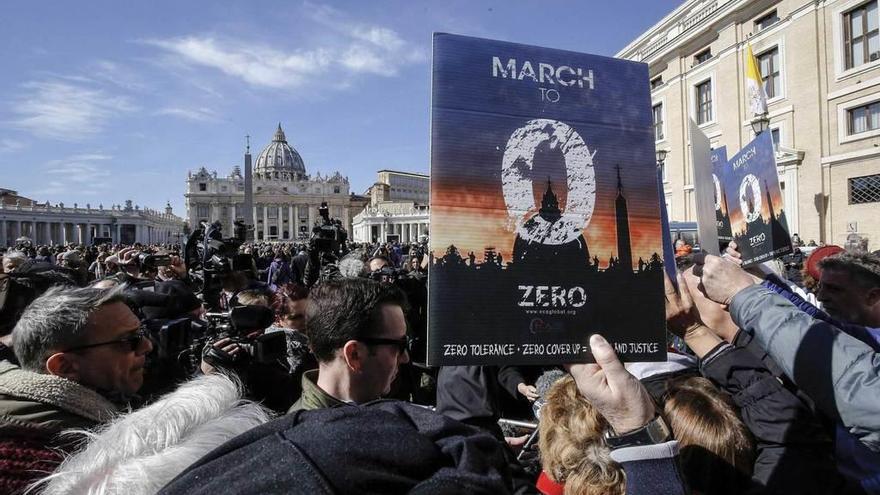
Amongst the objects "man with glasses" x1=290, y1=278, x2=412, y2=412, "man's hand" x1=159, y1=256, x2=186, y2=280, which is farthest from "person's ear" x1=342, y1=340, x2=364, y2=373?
"man's hand" x1=159, y1=256, x2=186, y2=280

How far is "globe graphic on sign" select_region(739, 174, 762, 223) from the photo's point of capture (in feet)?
11.3

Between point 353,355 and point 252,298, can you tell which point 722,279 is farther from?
point 252,298

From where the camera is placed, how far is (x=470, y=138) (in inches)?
57.2

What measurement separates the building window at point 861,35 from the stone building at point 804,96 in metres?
0.04

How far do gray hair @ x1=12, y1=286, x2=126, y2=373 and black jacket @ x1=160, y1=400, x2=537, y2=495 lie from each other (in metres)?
1.60

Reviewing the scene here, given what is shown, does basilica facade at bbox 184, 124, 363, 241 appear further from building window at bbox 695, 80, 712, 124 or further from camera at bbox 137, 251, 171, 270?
camera at bbox 137, 251, 171, 270

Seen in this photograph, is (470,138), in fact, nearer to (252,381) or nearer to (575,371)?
(575,371)

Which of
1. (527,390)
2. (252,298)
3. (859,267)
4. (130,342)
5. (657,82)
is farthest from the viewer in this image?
(657,82)

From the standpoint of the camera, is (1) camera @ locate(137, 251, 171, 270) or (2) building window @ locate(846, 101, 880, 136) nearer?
(1) camera @ locate(137, 251, 171, 270)

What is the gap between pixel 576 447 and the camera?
182cm

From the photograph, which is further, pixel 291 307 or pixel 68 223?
pixel 68 223

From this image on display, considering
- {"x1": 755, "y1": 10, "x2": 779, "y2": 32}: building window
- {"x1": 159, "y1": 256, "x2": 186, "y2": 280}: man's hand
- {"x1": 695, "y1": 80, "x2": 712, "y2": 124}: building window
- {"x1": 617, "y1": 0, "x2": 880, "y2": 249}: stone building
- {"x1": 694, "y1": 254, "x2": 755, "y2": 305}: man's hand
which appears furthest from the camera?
{"x1": 695, "y1": 80, "x2": 712, "y2": 124}: building window

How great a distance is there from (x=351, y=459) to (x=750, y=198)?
3.52m

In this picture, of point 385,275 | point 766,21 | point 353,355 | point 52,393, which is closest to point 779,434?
point 353,355
